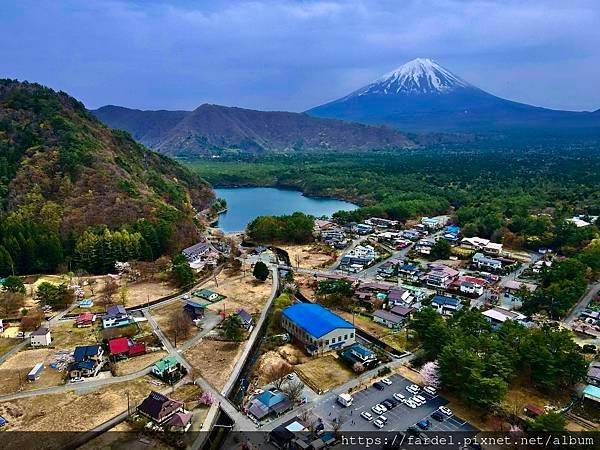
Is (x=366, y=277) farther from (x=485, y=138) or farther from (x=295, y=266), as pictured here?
(x=485, y=138)

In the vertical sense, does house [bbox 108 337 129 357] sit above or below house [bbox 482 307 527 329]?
above

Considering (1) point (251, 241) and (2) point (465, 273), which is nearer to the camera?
(2) point (465, 273)

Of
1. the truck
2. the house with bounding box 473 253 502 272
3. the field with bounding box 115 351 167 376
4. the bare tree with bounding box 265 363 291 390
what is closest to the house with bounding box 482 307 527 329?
the house with bounding box 473 253 502 272

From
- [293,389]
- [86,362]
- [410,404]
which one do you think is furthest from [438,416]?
[86,362]

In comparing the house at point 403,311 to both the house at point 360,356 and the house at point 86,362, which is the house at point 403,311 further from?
the house at point 86,362

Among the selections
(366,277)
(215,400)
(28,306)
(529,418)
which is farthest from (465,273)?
(28,306)

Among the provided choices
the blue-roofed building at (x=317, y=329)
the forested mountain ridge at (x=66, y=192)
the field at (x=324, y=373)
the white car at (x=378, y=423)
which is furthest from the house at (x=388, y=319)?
the forested mountain ridge at (x=66, y=192)

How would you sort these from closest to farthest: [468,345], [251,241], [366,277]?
[468,345], [366,277], [251,241]

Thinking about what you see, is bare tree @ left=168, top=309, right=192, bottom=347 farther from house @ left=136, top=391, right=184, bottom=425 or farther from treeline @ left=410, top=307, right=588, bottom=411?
treeline @ left=410, top=307, right=588, bottom=411
